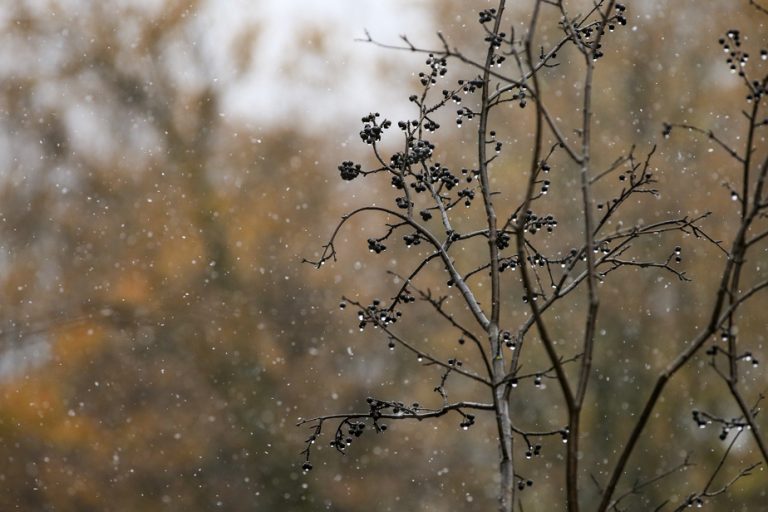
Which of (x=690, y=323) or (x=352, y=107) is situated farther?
(x=352, y=107)

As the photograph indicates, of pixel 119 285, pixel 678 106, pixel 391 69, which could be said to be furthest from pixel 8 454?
pixel 678 106

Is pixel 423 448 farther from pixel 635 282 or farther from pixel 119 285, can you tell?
pixel 119 285

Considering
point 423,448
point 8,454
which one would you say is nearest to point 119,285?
point 8,454

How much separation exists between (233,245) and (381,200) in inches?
27.2

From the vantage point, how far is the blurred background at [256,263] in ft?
Result: 12.5

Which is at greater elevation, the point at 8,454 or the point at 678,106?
the point at 678,106

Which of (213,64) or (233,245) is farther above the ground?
(213,64)

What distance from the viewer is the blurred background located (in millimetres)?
3803

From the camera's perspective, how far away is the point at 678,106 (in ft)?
12.7

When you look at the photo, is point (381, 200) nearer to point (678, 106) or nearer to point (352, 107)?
point (352, 107)

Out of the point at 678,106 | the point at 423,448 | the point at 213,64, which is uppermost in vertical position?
the point at 213,64

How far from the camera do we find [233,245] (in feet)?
13.2

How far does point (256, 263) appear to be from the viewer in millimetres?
4023

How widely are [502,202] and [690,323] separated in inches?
36.8
